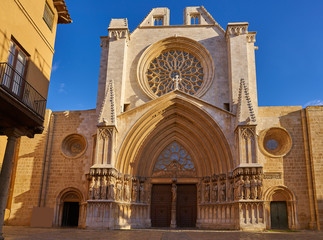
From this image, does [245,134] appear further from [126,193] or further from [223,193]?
[126,193]

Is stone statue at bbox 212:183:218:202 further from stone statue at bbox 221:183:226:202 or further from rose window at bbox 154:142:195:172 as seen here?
rose window at bbox 154:142:195:172

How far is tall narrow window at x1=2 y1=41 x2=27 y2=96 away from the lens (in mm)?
9445

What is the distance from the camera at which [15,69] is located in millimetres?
9969

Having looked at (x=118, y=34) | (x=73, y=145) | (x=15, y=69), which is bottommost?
(x=73, y=145)

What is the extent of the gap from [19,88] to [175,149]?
8922 mm

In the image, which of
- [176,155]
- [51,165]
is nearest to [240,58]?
[176,155]

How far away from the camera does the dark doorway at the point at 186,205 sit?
16203mm

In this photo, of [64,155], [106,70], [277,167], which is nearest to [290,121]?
[277,167]

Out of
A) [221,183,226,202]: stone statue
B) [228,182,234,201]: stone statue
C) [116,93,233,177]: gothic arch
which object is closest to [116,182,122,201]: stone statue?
[116,93,233,177]: gothic arch

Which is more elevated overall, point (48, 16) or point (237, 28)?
point (237, 28)

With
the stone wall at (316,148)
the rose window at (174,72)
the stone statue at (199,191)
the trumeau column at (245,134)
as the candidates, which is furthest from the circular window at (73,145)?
the stone wall at (316,148)

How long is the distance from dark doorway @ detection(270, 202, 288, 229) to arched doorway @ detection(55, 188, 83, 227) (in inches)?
356

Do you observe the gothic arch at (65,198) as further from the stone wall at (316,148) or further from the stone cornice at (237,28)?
the stone cornice at (237,28)

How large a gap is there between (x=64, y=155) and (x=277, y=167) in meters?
10.4
